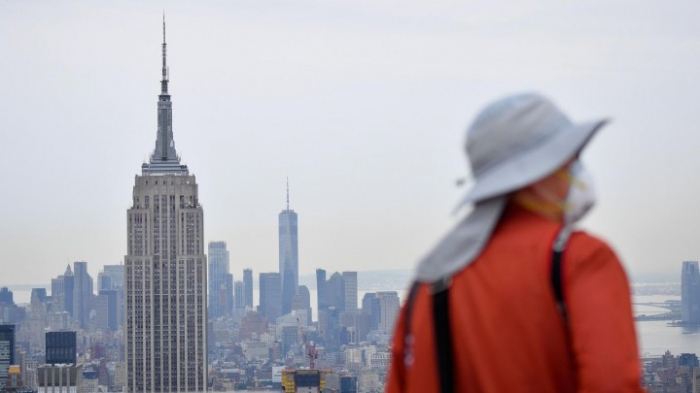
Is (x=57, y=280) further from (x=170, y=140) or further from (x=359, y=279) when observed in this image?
(x=359, y=279)

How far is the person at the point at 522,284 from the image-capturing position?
1.99 meters

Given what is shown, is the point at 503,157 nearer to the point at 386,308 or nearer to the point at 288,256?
the point at 386,308

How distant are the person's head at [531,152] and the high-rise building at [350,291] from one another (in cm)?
5455

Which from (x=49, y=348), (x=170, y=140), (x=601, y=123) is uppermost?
(x=170, y=140)

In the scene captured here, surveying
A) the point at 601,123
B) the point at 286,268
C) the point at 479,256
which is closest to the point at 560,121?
the point at 601,123

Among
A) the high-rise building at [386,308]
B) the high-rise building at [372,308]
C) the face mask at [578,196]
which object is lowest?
the face mask at [578,196]

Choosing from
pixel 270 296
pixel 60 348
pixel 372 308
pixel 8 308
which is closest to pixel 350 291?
pixel 372 308

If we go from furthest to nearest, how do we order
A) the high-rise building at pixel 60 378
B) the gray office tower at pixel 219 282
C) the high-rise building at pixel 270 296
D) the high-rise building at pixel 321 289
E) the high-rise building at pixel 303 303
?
the high-rise building at pixel 270 296
the high-rise building at pixel 303 303
the high-rise building at pixel 321 289
the gray office tower at pixel 219 282
the high-rise building at pixel 60 378

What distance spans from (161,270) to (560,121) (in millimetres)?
61743

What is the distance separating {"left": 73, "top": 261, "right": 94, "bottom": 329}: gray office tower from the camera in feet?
223

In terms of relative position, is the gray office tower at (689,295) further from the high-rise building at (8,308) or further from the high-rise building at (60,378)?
the high-rise building at (8,308)

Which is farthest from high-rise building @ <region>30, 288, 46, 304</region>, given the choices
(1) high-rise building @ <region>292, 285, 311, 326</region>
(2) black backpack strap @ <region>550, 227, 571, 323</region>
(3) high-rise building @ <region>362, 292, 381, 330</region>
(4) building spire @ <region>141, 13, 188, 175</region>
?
(2) black backpack strap @ <region>550, 227, 571, 323</region>

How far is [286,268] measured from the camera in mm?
68562

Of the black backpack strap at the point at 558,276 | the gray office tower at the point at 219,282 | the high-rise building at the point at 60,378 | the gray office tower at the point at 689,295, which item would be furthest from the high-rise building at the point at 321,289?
the black backpack strap at the point at 558,276
